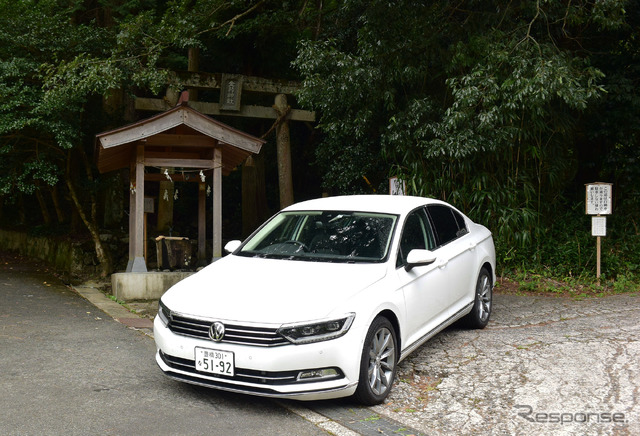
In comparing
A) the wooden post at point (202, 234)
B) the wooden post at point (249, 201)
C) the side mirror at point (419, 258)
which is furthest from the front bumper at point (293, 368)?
the wooden post at point (249, 201)

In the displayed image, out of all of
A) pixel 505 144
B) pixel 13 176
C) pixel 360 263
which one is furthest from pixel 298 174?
pixel 360 263

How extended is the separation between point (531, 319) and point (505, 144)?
3.62 meters

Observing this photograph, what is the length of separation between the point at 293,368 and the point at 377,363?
722mm

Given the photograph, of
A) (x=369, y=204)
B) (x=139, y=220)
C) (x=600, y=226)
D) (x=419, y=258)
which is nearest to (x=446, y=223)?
(x=369, y=204)

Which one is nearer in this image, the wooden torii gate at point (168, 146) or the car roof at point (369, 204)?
the car roof at point (369, 204)

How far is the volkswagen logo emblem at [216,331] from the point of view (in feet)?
13.5

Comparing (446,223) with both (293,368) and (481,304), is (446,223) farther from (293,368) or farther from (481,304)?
(293,368)

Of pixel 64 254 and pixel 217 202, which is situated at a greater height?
pixel 217 202

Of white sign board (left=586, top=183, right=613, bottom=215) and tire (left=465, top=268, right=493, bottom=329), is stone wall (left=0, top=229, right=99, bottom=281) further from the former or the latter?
white sign board (left=586, top=183, right=613, bottom=215)

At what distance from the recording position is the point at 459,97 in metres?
9.00

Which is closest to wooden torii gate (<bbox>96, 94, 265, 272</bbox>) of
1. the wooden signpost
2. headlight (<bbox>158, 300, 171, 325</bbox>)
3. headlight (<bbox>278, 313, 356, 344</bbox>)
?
headlight (<bbox>158, 300, 171, 325</bbox>)

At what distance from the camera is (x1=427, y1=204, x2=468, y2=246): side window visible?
5.96 m

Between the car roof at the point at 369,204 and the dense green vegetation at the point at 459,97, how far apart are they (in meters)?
3.67

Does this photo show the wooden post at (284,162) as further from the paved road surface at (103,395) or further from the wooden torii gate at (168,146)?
the paved road surface at (103,395)
